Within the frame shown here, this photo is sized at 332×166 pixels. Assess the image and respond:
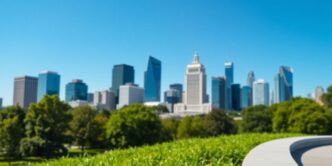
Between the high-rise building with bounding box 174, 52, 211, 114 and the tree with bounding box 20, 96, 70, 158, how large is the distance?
10183 centimetres

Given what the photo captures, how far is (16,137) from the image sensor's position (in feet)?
83.7

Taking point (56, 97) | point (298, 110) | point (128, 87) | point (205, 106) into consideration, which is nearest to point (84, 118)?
point (56, 97)

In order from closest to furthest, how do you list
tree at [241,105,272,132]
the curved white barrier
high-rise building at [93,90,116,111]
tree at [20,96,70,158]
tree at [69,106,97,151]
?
the curved white barrier, tree at [20,96,70,158], tree at [241,105,272,132], tree at [69,106,97,151], high-rise building at [93,90,116,111]

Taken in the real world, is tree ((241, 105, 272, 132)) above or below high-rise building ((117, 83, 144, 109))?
below

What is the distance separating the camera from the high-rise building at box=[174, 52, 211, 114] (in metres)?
130

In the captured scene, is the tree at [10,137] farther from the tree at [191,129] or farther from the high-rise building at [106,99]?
the high-rise building at [106,99]

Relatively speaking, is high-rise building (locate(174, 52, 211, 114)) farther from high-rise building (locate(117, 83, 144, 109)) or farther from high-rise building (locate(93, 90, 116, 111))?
high-rise building (locate(93, 90, 116, 111))

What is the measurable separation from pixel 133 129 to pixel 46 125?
24.7 feet

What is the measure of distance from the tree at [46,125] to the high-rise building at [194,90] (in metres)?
102

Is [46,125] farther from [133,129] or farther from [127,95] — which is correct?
[127,95]

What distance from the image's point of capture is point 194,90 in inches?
5236

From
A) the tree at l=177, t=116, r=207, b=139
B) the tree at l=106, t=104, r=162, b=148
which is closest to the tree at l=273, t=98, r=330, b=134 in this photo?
the tree at l=177, t=116, r=207, b=139

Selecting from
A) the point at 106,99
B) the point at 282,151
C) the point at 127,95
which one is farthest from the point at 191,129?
the point at 106,99

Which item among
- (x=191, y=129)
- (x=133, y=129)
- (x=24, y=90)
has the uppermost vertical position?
(x=24, y=90)
